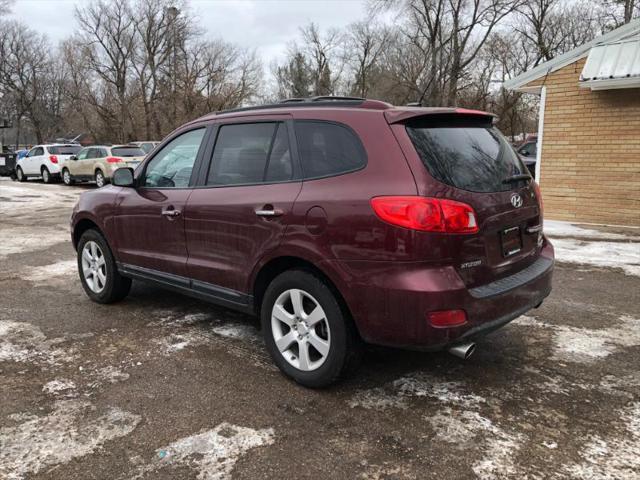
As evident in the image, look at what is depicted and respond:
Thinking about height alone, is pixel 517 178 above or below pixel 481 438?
above

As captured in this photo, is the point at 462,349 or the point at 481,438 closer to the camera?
the point at 481,438

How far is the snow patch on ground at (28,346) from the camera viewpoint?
3.90 meters

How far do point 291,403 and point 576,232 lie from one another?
7559 millimetres

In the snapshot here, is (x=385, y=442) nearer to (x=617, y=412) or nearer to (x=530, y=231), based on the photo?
(x=617, y=412)

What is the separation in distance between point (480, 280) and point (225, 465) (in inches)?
65.7

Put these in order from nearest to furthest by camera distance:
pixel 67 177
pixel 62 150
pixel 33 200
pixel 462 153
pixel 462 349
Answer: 1. pixel 462 349
2. pixel 462 153
3. pixel 33 200
4. pixel 67 177
5. pixel 62 150

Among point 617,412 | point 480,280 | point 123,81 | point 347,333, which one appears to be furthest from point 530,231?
point 123,81

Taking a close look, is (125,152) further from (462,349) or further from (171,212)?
(462,349)

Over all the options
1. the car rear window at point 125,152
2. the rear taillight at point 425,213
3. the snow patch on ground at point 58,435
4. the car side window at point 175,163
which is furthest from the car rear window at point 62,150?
the rear taillight at point 425,213

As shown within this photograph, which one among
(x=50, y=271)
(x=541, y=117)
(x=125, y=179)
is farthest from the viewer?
(x=541, y=117)

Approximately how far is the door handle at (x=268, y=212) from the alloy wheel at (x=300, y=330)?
0.49 m

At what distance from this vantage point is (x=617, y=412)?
120 inches

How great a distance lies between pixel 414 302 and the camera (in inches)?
110

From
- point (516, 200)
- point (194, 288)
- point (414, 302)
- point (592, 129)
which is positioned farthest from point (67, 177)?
point (414, 302)
